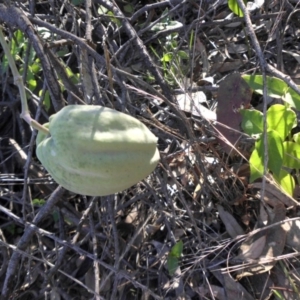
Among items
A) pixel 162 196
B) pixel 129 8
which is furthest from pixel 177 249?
pixel 129 8

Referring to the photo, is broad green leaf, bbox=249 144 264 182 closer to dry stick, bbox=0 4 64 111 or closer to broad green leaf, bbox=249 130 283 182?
broad green leaf, bbox=249 130 283 182

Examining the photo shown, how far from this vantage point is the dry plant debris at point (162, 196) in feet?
4.55

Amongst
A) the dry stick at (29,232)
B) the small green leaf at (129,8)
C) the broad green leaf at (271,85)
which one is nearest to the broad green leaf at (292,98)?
the broad green leaf at (271,85)

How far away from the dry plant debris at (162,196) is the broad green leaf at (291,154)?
98 mm

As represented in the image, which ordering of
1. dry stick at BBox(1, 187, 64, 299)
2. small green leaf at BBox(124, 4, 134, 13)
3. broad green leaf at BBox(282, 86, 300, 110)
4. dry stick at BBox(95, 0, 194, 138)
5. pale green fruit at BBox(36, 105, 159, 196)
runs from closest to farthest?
pale green fruit at BBox(36, 105, 159, 196) → broad green leaf at BBox(282, 86, 300, 110) → dry stick at BBox(95, 0, 194, 138) → dry stick at BBox(1, 187, 64, 299) → small green leaf at BBox(124, 4, 134, 13)

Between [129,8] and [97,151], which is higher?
[97,151]

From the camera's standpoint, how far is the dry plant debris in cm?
139

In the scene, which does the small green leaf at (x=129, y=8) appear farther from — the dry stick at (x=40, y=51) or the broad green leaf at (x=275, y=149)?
the broad green leaf at (x=275, y=149)

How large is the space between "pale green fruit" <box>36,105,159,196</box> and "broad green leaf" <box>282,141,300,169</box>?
44cm

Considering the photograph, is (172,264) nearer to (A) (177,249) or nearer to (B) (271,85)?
(A) (177,249)

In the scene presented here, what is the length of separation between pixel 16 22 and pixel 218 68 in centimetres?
82

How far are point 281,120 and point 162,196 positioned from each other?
479 mm

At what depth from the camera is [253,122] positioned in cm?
126

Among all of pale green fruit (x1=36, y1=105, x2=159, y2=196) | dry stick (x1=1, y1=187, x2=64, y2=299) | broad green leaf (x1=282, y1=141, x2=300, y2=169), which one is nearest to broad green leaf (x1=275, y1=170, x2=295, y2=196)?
broad green leaf (x1=282, y1=141, x2=300, y2=169)
